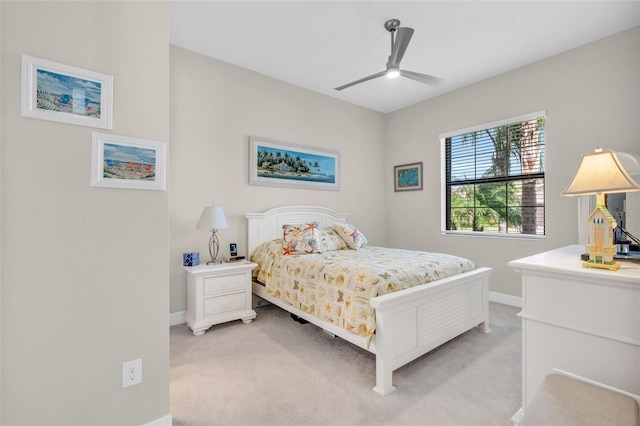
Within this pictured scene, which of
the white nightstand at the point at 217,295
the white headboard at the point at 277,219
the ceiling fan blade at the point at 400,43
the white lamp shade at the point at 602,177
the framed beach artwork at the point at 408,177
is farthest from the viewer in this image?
the framed beach artwork at the point at 408,177

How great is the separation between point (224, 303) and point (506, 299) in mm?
3307

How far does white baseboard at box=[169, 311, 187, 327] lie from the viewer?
305cm

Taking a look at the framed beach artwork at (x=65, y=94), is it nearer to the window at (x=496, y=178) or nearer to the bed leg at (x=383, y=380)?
the bed leg at (x=383, y=380)

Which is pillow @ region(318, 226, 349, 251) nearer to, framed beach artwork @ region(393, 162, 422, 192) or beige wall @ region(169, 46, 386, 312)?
beige wall @ region(169, 46, 386, 312)

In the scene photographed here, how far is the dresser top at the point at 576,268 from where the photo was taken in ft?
3.90

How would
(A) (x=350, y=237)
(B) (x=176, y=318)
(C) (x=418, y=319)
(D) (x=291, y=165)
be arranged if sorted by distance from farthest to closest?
(D) (x=291, y=165) → (A) (x=350, y=237) → (B) (x=176, y=318) → (C) (x=418, y=319)

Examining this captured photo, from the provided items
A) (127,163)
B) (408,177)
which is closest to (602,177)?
(127,163)

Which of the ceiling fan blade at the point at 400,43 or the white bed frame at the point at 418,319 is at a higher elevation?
the ceiling fan blade at the point at 400,43

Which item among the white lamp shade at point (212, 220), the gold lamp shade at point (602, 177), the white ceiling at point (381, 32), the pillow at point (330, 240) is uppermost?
the white ceiling at point (381, 32)

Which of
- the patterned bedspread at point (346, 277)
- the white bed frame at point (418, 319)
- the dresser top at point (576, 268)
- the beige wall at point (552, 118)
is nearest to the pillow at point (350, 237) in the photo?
the patterned bedspread at point (346, 277)

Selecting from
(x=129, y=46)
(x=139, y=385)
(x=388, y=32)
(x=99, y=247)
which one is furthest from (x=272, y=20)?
(x=139, y=385)

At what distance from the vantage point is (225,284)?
2945mm

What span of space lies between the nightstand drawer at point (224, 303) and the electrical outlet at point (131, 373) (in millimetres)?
1401

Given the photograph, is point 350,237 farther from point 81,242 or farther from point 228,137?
point 81,242
